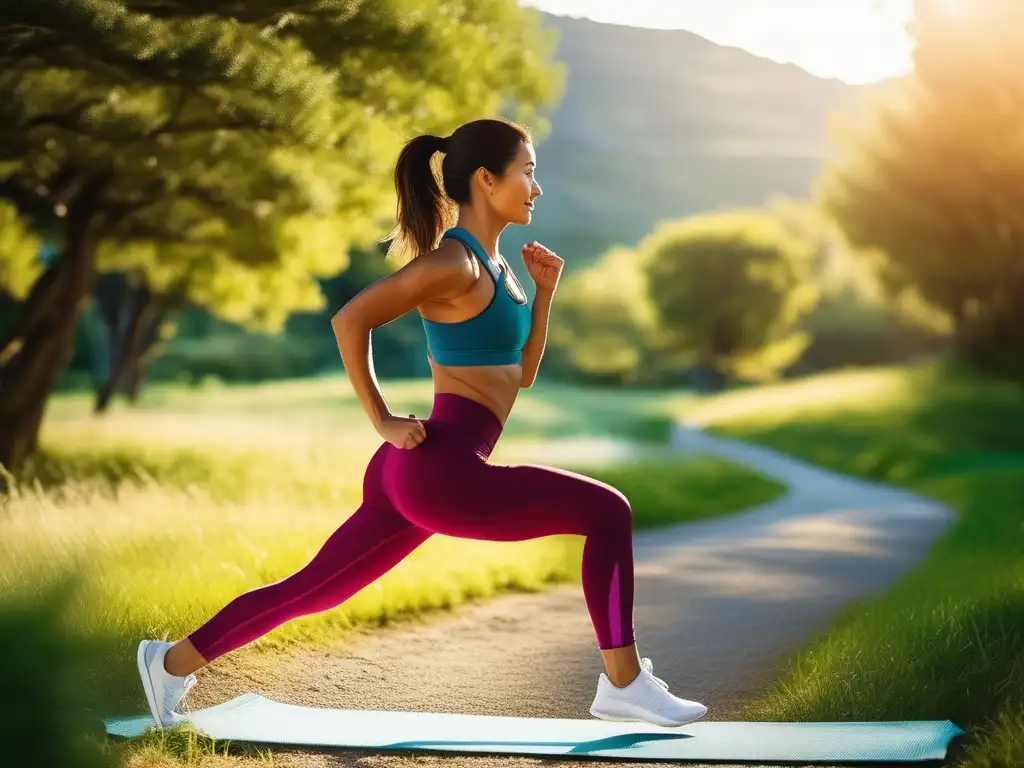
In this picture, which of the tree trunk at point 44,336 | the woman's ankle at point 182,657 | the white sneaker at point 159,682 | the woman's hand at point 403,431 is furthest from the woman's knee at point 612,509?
the tree trunk at point 44,336

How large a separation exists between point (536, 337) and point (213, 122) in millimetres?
5803

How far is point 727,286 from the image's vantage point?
144 feet

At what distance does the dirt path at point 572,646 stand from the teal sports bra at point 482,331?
1.46 m

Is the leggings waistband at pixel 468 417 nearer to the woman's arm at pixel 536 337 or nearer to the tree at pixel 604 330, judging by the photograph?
the woman's arm at pixel 536 337

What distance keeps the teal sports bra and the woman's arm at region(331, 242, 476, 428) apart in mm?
150

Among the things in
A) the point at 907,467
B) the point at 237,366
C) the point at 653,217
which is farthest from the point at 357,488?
the point at 653,217

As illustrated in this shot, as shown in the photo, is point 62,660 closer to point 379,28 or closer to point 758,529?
point 379,28

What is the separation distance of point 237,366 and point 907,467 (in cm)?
4094

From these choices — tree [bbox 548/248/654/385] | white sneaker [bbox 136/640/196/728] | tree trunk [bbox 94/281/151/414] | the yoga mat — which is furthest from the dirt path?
tree [bbox 548/248/654/385]

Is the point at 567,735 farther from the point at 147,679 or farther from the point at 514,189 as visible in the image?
the point at 514,189

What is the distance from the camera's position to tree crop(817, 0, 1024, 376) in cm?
2195

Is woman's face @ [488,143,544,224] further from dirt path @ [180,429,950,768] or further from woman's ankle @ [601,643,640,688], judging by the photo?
dirt path @ [180,429,950,768]

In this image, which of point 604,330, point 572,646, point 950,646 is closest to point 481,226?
point 950,646

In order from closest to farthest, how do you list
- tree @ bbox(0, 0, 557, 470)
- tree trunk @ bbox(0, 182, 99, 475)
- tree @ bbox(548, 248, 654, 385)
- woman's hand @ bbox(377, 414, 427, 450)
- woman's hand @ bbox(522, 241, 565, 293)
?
woman's hand @ bbox(377, 414, 427, 450) → woman's hand @ bbox(522, 241, 565, 293) → tree @ bbox(0, 0, 557, 470) → tree trunk @ bbox(0, 182, 99, 475) → tree @ bbox(548, 248, 654, 385)
